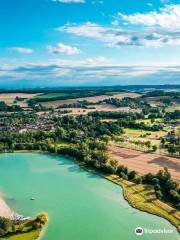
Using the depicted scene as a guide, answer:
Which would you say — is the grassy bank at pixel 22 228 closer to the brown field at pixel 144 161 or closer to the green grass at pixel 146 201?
the green grass at pixel 146 201

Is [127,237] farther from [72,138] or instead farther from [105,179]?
[72,138]

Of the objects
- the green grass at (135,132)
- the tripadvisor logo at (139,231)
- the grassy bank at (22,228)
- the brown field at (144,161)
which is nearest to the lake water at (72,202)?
the tripadvisor logo at (139,231)

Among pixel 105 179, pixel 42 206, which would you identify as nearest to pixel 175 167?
pixel 105 179

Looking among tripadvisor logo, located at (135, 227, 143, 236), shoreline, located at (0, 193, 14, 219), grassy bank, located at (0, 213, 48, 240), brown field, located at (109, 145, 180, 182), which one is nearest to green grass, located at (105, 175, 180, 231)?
A: tripadvisor logo, located at (135, 227, 143, 236)

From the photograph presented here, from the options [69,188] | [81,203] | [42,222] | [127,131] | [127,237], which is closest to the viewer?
[127,237]

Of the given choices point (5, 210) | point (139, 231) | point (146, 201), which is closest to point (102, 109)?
point (146, 201)

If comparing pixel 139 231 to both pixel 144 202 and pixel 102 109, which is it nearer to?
pixel 144 202
